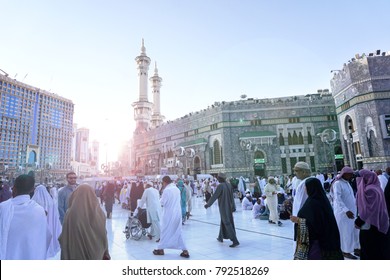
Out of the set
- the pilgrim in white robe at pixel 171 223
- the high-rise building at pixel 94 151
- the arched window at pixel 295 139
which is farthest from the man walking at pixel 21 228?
the high-rise building at pixel 94 151

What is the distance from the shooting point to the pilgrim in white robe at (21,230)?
1.97 metres

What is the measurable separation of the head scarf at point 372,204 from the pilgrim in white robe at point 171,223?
101 inches

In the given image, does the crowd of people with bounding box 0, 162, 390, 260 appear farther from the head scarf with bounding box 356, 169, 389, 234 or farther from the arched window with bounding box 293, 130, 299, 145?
the arched window with bounding box 293, 130, 299, 145

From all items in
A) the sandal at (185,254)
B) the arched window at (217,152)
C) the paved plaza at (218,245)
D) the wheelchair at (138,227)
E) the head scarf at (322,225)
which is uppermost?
the arched window at (217,152)

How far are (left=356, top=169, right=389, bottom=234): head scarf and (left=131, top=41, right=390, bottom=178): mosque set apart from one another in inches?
623

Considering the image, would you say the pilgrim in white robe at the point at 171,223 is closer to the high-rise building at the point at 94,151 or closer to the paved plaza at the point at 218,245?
the paved plaza at the point at 218,245

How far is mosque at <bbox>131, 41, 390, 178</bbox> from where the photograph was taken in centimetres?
1623

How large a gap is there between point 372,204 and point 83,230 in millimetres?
3143

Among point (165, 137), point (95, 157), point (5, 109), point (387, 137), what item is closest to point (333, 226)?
point (387, 137)

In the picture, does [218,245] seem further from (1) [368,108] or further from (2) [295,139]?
(2) [295,139]

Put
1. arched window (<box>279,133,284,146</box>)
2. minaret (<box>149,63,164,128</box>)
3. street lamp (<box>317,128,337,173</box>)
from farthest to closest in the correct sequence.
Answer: minaret (<box>149,63,164,128</box>), arched window (<box>279,133,284,146</box>), street lamp (<box>317,128,337,173</box>)

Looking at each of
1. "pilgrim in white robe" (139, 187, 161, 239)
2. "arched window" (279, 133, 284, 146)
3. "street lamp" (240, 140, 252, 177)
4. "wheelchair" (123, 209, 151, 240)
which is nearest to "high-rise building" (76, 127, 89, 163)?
"street lamp" (240, 140, 252, 177)
